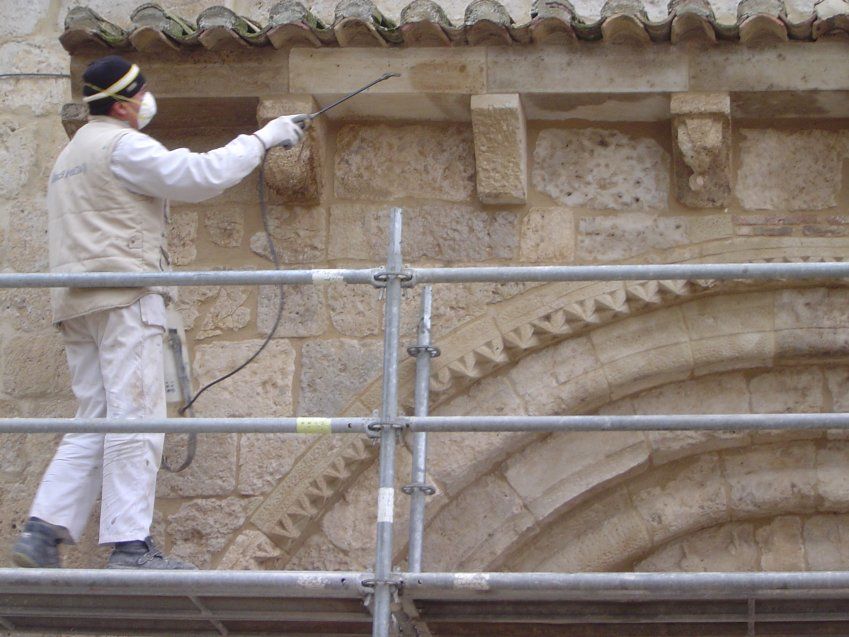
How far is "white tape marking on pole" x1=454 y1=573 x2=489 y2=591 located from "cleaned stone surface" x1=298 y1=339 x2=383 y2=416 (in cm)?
164

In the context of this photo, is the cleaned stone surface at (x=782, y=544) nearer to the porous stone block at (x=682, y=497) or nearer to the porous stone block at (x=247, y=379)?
the porous stone block at (x=682, y=497)

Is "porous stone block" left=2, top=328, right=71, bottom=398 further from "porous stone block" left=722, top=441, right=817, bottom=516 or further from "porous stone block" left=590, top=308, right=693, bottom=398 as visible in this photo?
"porous stone block" left=722, top=441, right=817, bottom=516

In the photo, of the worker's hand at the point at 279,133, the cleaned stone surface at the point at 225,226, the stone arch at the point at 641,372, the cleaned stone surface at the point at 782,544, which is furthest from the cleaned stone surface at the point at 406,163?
the cleaned stone surface at the point at 782,544

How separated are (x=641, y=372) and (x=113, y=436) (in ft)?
6.58

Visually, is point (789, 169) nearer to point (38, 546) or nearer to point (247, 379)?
point (247, 379)

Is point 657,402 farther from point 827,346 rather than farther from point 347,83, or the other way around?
point 347,83

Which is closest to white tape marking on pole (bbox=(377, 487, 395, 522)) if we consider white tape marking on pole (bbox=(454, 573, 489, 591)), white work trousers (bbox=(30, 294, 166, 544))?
white tape marking on pole (bbox=(454, 573, 489, 591))

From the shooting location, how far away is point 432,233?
21.0 ft

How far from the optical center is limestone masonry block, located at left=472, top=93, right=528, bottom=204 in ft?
20.4

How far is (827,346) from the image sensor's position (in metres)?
6.12

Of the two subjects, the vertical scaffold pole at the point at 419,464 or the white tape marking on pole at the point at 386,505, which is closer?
the white tape marking on pole at the point at 386,505

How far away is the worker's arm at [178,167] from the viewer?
5.32 meters

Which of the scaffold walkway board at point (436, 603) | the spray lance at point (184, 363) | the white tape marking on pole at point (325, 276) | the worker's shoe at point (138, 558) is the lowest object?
the scaffold walkway board at point (436, 603)

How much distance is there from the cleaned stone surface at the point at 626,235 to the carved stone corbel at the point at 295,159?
1.04 metres
